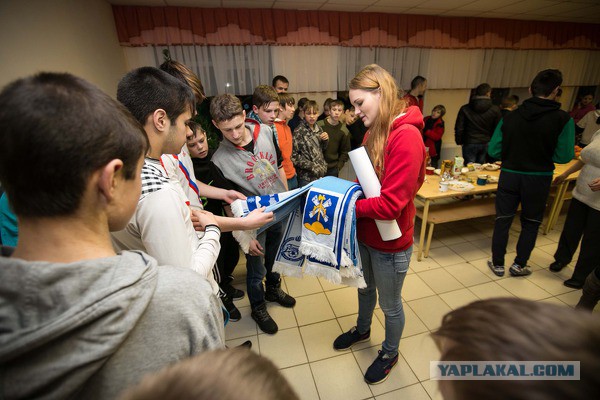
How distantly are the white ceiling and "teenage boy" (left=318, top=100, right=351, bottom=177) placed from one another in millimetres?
1838

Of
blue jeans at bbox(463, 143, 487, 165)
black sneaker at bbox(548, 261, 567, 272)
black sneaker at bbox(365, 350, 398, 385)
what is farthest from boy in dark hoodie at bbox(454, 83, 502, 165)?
black sneaker at bbox(365, 350, 398, 385)

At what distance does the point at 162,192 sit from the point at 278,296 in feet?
6.08

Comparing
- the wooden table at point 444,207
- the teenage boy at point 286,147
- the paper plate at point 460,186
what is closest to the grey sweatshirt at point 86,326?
the teenage boy at point 286,147

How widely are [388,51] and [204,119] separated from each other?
3585 millimetres

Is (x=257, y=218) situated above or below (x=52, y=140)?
below

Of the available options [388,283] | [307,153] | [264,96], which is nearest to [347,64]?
[307,153]

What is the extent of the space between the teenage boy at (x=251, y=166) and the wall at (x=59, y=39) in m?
1.32

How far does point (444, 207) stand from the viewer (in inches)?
125

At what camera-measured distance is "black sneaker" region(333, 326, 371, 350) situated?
6.44 ft

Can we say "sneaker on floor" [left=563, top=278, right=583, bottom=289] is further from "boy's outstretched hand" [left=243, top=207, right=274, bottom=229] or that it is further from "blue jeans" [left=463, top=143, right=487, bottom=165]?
"boy's outstretched hand" [left=243, top=207, right=274, bottom=229]

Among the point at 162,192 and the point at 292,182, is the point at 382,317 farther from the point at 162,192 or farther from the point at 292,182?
the point at 162,192

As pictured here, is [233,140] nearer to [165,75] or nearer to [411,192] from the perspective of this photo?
[165,75]

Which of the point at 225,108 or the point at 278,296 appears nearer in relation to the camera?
the point at 225,108

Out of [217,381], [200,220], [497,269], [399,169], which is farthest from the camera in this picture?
[497,269]
